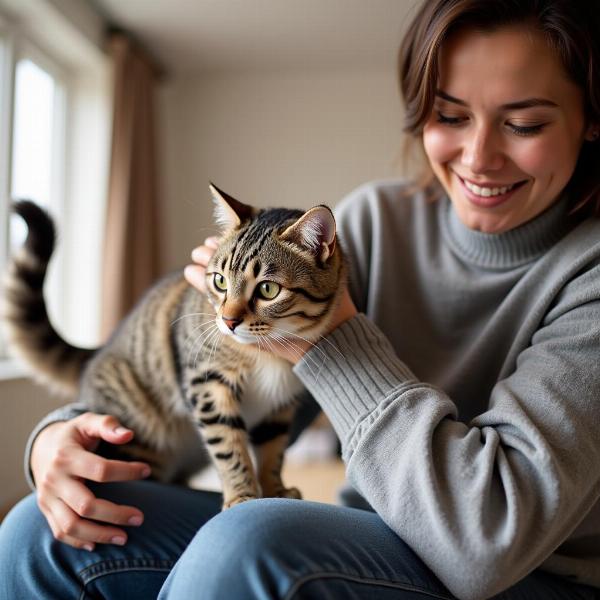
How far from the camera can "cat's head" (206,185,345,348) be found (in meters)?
0.97

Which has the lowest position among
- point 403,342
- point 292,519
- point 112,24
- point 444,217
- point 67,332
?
point 67,332

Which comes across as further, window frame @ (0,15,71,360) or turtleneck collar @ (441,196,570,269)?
window frame @ (0,15,71,360)

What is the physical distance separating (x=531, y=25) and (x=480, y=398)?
63cm

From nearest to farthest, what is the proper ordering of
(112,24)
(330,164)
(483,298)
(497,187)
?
(497,187), (483,298), (112,24), (330,164)

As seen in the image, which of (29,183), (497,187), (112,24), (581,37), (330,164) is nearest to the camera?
(581,37)

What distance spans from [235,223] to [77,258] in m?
2.89

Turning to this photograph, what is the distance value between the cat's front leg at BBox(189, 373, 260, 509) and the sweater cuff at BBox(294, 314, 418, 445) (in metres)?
0.22

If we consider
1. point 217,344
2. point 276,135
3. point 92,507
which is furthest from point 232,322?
point 276,135

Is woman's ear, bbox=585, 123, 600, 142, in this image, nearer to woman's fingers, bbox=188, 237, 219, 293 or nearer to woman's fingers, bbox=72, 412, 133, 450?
woman's fingers, bbox=188, 237, 219, 293

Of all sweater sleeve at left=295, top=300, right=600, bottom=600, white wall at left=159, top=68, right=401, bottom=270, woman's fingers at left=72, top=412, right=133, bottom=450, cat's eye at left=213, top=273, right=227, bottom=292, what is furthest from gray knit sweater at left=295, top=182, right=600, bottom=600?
white wall at left=159, top=68, right=401, bottom=270

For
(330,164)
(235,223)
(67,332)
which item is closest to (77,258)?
(67,332)

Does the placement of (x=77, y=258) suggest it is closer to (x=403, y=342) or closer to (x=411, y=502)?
(x=403, y=342)

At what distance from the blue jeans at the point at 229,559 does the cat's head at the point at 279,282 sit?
0.28 m

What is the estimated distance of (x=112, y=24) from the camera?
3.62 metres
